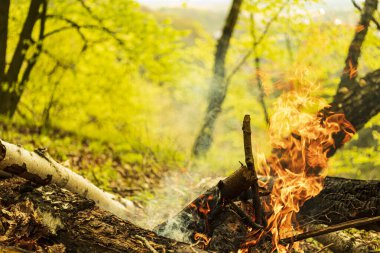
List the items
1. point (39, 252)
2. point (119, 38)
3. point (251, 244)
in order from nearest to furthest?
point (39, 252)
point (251, 244)
point (119, 38)

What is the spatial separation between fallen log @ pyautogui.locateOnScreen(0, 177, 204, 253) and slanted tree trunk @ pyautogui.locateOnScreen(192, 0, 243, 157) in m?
8.28

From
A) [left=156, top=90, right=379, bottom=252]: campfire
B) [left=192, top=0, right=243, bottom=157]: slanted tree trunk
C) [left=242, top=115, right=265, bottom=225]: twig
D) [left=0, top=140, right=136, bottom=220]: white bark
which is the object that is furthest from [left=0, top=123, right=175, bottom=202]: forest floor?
[left=242, top=115, right=265, bottom=225]: twig

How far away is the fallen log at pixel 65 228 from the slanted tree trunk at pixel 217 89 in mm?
8279

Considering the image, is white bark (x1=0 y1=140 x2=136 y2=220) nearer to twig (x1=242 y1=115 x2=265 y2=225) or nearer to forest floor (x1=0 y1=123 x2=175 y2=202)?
twig (x1=242 y1=115 x2=265 y2=225)

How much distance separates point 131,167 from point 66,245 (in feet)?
19.6

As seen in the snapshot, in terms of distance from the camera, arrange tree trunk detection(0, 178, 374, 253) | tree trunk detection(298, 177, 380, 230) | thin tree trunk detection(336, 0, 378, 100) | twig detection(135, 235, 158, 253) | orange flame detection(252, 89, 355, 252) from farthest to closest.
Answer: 1. thin tree trunk detection(336, 0, 378, 100)
2. orange flame detection(252, 89, 355, 252)
3. tree trunk detection(298, 177, 380, 230)
4. tree trunk detection(0, 178, 374, 253)
5. twig detection(135, 235, 158, 253)

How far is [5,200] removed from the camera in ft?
10.8

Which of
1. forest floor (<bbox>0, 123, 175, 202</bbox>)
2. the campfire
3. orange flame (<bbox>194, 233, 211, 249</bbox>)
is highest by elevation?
the campfire

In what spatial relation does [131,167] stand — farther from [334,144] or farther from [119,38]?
[334,144]

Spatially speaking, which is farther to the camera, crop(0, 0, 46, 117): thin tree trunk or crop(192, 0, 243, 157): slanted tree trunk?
crop(192, 0, 243, 157): slanted tree trunk

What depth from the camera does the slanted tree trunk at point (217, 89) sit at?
36.7ft

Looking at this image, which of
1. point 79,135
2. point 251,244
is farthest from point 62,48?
point 251,244

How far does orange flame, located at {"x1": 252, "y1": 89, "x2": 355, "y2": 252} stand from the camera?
3.84 metres

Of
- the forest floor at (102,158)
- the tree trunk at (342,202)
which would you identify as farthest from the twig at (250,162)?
the forest floor at (102,158)
